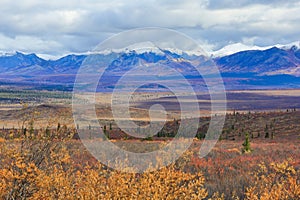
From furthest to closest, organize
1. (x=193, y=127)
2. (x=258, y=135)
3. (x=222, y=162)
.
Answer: (x=193, y=127), (x=258, y=135), (x=222, y=162)

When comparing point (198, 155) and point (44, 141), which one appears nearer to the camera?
point (44, 141)

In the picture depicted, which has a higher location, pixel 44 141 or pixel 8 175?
pixel 44 141

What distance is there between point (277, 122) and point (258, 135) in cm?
1018

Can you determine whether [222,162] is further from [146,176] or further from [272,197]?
[146,176]

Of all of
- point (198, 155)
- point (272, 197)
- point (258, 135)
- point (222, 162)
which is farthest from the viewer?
point (258, 135)

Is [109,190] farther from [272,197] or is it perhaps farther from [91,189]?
[272,197]

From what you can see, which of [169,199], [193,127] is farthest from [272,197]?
[193,127]

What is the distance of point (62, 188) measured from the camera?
9.12 m

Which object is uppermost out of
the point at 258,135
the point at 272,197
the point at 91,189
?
the point at 91,189

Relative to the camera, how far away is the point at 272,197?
10203 mm

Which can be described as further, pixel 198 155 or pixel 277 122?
pixel 277 122

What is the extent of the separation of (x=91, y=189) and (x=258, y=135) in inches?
1542

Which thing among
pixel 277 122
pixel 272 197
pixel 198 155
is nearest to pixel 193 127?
pixel 277 122

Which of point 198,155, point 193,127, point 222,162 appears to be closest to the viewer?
point 222,162
